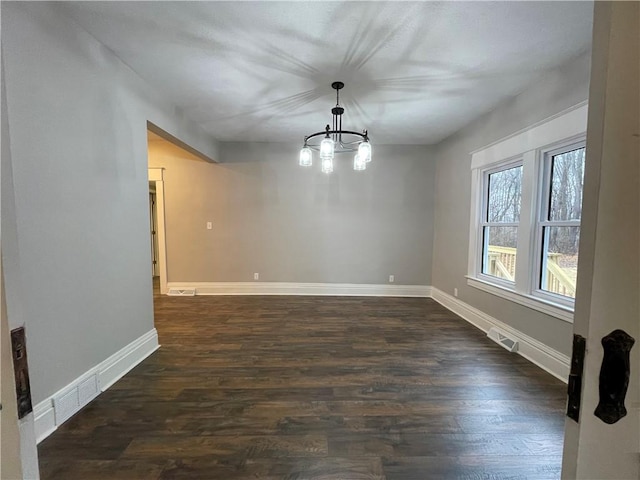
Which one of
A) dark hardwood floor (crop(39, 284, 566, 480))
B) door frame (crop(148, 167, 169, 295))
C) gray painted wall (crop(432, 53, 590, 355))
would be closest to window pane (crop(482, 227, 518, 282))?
gray painted wall (crop(432, 53, 590, 355))

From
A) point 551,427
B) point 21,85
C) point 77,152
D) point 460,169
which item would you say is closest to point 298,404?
point 551,427

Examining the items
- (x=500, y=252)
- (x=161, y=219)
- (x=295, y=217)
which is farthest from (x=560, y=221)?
(x=161, y=219)

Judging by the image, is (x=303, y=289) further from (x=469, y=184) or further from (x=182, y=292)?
(x=469, y=184)

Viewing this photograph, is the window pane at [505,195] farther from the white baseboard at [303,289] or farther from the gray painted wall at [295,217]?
the white baseboard at [303,289]

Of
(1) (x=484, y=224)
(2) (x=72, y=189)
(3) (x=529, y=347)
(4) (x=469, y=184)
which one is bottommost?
(3) (x=529, y=347)

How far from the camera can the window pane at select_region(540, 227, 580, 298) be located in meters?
2.41

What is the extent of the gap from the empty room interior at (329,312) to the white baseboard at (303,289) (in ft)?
3.11

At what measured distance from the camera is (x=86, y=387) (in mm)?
1950

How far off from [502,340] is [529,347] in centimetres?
30

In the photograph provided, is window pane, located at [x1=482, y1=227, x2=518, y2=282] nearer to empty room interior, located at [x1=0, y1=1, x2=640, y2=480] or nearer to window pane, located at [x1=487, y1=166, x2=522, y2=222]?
empty room interior, located at [x1=0, y1=1, x2=640, y2=480]

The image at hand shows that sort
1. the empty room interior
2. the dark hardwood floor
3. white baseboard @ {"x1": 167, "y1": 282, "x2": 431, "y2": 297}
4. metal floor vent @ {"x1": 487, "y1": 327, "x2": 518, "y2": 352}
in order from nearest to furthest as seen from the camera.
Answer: the empty room interior < the dark hardwood floor < metal floor vent @ {"x1": 487, "y1": 327, "x2": 518, "y2": 352} < white baseboard @ {"x1": 167, "y1": 282, "x2": 431, "y2": 297}

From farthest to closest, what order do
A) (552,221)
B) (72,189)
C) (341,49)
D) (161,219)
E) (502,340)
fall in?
(161,219) → (502,340) → (552,221) → (341,49) → (72,189)

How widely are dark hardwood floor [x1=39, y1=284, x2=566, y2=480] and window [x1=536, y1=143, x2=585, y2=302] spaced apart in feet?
2.66

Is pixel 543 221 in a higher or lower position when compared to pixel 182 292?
higher
